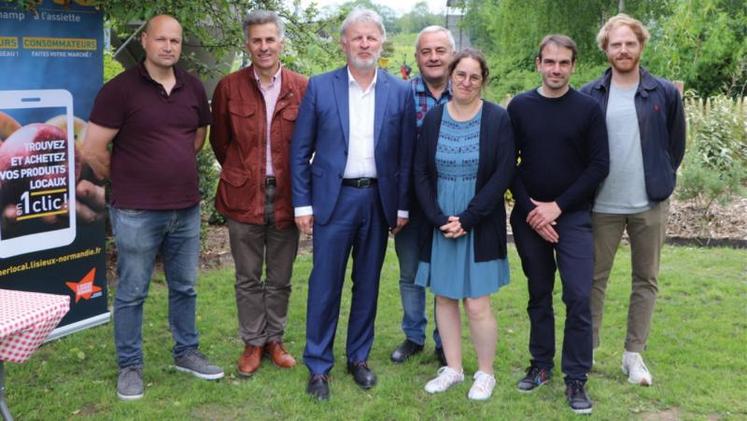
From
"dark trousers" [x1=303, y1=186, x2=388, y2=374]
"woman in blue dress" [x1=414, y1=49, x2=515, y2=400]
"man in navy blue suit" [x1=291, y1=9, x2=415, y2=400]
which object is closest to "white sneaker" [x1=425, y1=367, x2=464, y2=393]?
"woman in blue dress" [x1=414, y1=49, x2=515, y2=400]

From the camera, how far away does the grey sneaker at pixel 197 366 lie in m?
4.46

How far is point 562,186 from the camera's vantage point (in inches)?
158

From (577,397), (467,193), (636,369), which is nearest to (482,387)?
(577,397)

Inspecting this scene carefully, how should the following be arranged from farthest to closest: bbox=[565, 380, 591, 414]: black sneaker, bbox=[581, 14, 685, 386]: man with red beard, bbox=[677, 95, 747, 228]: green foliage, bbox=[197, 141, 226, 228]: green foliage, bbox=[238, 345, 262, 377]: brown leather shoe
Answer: bbox=[677, 95, 747, 228]: green foliage → bbox=[197, 141, 226, 228]: green foliage → bbox=[238, 345, 262, 377]: brown leather shoe → bbox=[581, 14, 685, 386]: man with red beard → bbox=[565, 380, 591, 414]: black sneaker

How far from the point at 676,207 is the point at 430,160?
6057 mm

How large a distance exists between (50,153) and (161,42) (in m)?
1.30

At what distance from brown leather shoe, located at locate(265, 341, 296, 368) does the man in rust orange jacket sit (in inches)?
8.0

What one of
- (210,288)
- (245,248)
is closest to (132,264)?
(245,248)

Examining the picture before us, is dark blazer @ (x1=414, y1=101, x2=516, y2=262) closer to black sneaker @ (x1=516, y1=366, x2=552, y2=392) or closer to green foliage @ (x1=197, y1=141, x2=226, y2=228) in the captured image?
black sneaker @ (x1=516, y1=366, x2=552, y2=392)

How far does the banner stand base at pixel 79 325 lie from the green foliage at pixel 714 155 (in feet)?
20.3

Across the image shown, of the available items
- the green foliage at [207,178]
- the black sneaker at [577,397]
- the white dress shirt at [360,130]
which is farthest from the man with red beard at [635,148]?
the green foliage at [207,178]

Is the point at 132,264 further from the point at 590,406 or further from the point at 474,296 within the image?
the point at 590,406

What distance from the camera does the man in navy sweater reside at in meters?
3.95

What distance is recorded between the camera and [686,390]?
4344 mm
